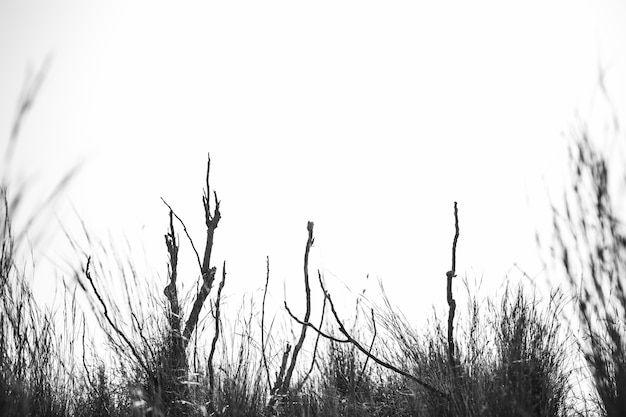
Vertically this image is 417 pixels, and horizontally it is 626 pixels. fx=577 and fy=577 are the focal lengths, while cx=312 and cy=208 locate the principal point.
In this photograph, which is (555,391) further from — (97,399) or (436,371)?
(97,399)

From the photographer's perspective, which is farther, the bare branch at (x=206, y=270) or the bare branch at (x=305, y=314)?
the bare branch at (x=305, y=314)

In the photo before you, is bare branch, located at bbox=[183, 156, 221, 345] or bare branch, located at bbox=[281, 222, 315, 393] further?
bare branch, located at bbox=[281, 222, 315, 393]

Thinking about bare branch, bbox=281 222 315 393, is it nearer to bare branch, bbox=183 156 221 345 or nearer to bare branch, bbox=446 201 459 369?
bare branch, bbox=183 156 221 345

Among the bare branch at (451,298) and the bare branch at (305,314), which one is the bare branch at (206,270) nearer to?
the bare branch at (305,314)

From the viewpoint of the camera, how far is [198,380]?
7.72ft

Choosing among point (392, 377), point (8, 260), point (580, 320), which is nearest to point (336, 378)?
point (392, 377)

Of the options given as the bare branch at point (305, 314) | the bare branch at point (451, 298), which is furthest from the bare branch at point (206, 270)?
the bare branch at point (451, 298)

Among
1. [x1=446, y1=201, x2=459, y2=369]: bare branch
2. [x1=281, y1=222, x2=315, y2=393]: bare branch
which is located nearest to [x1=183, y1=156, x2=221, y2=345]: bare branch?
[x1=281, y1=222, x2=315, y2=393]: bare branch

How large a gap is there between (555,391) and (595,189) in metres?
1.31

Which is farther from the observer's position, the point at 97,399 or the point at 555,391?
the point at 97,399

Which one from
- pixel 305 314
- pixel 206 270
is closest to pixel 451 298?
pixel 305 314

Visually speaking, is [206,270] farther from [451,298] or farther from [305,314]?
[451,298]

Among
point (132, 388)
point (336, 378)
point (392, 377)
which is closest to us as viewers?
point (132, 388)

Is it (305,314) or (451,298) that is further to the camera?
(305,314)
